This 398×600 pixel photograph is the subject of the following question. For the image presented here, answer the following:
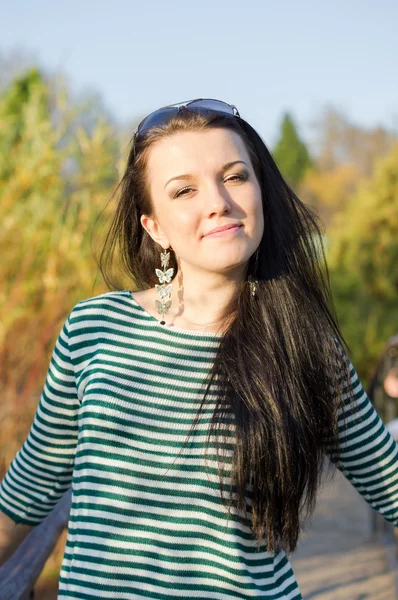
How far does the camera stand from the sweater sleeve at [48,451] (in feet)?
5.51

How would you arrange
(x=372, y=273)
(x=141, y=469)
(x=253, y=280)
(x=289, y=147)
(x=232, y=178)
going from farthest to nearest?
1. (x=289, y=147)
2. (x=372, y=273)
3. (x=253, y=280)
4. (x=232, y=178)
5. (x=141, y=469)

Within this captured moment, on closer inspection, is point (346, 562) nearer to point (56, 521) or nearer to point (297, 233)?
point (56, 521)

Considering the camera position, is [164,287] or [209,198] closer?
[209,198]

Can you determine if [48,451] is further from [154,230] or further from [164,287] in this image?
[154,230]

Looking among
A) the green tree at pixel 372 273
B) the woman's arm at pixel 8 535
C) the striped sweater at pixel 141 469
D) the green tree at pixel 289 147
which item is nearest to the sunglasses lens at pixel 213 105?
the striped sweater at pixel 141 469

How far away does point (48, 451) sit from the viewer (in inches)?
67.4

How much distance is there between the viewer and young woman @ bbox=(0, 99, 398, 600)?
1.50 metres

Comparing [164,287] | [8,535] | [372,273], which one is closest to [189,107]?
[164,287]

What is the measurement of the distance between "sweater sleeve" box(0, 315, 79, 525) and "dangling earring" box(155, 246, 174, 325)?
0.19 m

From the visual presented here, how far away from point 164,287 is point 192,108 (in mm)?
380

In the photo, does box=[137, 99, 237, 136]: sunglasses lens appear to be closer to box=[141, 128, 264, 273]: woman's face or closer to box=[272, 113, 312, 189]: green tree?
box=[141, 128, 264, 273]: woman's face

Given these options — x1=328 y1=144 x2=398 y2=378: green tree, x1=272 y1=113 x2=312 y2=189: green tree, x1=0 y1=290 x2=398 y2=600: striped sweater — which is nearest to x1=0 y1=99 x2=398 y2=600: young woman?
x1=0 y1=290 x2=398 y2=600: striped sweater

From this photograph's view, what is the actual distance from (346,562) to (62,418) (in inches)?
126

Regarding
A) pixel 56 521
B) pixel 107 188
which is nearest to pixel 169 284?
pixel 56 521
